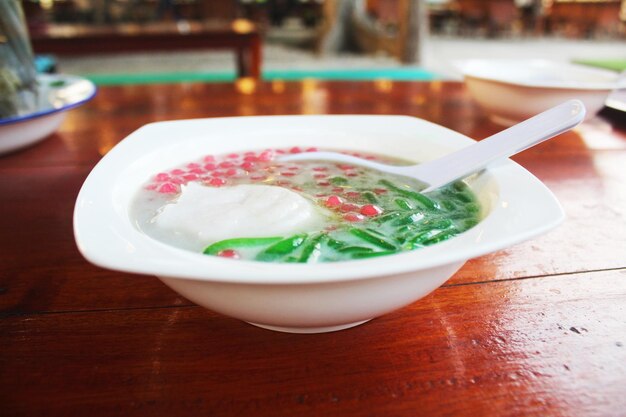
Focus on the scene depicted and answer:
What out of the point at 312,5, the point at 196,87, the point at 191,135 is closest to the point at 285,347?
the point at 191,135

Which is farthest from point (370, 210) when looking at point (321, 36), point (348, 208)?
point (321, 36)

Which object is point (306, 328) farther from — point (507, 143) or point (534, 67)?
point (534, 67)

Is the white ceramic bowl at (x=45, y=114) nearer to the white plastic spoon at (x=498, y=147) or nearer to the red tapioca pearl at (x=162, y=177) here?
the red tapioca pearl at (x=162, y=177)

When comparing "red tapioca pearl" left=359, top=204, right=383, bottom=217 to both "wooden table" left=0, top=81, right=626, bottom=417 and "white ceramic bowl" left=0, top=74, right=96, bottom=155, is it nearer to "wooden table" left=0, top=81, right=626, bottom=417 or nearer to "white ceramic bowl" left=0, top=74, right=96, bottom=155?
"wooden table" left=0, top=81, right=626, bottom=417

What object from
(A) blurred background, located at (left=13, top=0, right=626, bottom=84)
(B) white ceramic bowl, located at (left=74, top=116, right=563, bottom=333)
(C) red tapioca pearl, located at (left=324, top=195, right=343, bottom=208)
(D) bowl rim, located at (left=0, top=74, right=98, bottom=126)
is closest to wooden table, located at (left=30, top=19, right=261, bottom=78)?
(A) blurred background, located at (left=13, top=0, right=626, bottom=84)

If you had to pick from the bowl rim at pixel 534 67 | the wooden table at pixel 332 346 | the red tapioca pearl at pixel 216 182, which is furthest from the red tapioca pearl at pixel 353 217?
the bowl rim at pixel 534 67

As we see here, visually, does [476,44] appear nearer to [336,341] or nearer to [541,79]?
[541,79]
